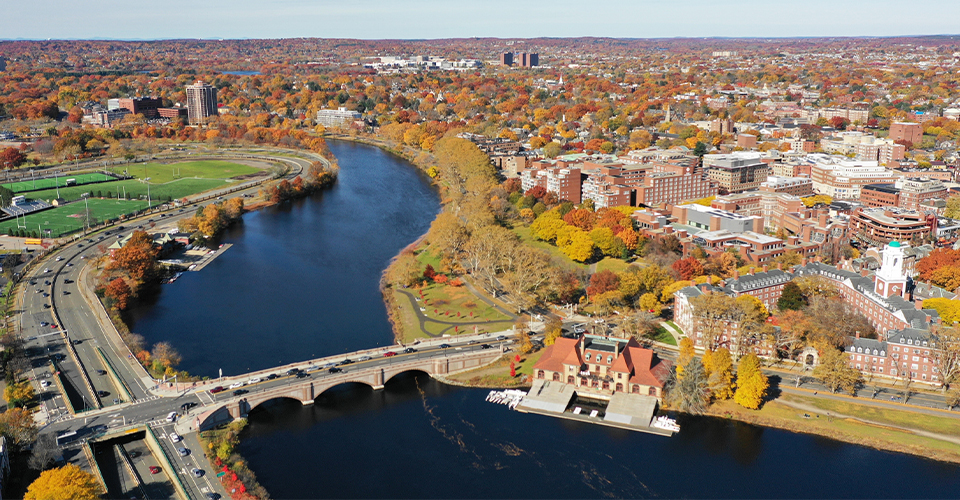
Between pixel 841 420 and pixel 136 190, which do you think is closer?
pixel 841 420

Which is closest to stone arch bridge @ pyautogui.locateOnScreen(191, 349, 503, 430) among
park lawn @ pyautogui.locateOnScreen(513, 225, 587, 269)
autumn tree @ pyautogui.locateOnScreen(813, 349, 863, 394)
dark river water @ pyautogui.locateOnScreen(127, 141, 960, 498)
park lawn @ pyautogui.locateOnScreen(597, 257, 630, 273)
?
dark river water @ pyautogui.locateOnScreen(127, 141, 960, 498)

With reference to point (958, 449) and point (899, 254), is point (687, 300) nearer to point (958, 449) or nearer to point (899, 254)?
point (899, 254)

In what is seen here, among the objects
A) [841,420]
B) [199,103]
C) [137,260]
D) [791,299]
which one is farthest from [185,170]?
[841,420]

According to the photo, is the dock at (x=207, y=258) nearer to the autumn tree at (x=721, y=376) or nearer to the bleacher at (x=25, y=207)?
the bleacher at (x=25, y=207)

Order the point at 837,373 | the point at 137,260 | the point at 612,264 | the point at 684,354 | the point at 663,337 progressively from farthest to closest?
the point at 612,264 → the point at 137,260 → the point at 663,337 → the point at 684,354 → the point at 837,373

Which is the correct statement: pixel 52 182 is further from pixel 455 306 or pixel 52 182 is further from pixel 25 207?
pixel 455 306

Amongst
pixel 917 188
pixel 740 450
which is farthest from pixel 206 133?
pixel 740 450

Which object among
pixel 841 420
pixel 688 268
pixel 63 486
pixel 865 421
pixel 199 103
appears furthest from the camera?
pixel 199 103

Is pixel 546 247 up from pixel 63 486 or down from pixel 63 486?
up
